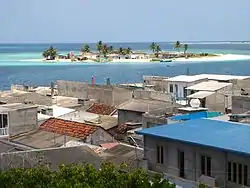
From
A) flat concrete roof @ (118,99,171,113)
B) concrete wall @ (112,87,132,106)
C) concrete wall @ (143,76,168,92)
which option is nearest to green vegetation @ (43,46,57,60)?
concrete wall @ (143,76,168,92)

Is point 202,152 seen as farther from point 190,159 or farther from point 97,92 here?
point 97,92

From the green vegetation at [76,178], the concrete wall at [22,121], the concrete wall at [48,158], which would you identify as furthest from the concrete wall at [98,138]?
the green vegetation at [76,178]

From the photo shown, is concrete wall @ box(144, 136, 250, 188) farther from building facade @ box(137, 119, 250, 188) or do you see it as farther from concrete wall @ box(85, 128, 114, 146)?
concrete wall @ box(85, 128, 114, 146)

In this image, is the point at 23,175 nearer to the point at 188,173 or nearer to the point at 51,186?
the point at 51,186

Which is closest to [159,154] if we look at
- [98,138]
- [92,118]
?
[98,138]

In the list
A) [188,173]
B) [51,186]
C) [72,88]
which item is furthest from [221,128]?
[72,88]

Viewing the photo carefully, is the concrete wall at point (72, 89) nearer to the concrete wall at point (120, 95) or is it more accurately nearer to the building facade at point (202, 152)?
the concrete wall at point (120, 95)
